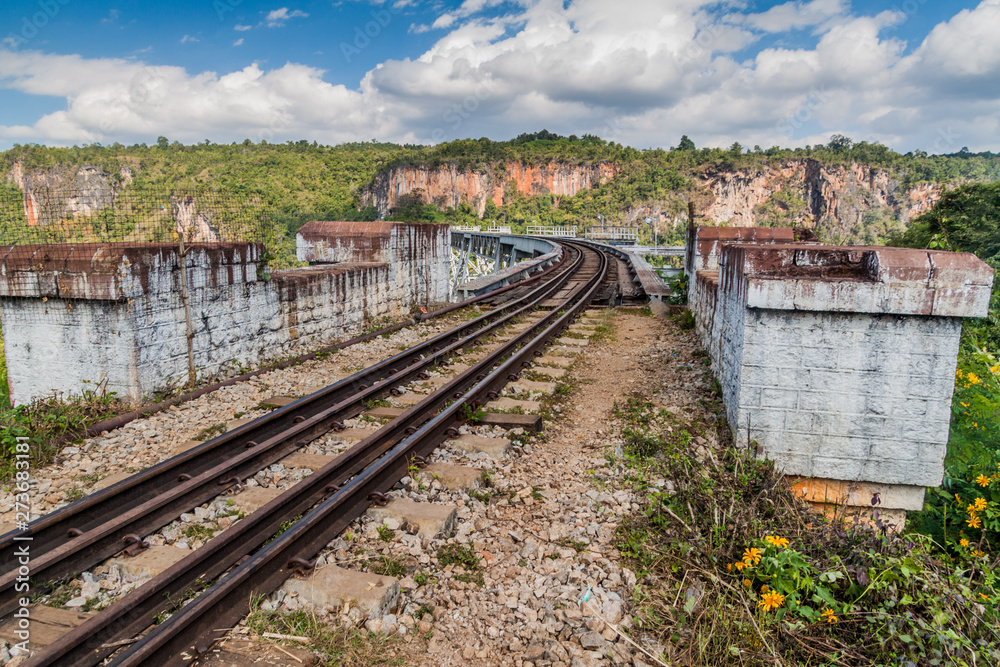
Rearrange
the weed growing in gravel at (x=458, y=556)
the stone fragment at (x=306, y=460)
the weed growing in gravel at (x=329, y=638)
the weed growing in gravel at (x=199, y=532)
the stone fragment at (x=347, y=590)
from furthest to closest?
the stone fragment at (x=306, y=460) < the weed growing in gravel at (x=199, y=532) < the weed growing in gravel at (x=458, y=556) < the stone fragment at (x=347, y=590) < the weed growing in gravel at (x=329, y=638)

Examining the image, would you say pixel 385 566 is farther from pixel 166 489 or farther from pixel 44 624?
pixel 166 489

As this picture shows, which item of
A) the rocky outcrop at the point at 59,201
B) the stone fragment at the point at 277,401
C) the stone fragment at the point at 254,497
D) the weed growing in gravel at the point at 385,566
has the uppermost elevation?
the rocky outcrop at the point at 59,201

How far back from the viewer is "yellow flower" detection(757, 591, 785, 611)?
8.50ft

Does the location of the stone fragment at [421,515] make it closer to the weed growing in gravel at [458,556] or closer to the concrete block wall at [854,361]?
the weed growing in gravel at [458,556]

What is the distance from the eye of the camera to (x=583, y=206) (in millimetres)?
122250

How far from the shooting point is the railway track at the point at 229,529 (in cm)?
244

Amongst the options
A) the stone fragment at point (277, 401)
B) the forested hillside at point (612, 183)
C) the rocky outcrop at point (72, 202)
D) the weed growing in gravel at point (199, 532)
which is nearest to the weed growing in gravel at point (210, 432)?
the stone fragment at point (277, 401)

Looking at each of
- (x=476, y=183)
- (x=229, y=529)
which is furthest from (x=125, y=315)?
(x=476, y=183)

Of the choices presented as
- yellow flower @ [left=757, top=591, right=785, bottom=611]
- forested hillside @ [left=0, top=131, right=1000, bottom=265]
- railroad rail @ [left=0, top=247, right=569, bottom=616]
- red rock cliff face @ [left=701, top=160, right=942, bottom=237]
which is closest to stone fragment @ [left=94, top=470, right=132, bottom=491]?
railroad rail @ [left=0, top=247, right=569, bottom=616]

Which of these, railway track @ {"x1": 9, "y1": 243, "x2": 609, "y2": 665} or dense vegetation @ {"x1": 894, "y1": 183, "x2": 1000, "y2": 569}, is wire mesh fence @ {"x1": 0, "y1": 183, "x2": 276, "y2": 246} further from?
dense vegetation @ {"x1": 894, "y1": 183, "x2": 1000, "y2": 569}

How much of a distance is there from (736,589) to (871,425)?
6.51 feet

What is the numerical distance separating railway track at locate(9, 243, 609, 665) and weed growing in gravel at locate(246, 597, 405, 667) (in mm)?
146

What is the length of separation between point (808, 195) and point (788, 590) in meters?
137

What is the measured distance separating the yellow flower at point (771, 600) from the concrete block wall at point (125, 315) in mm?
5511
